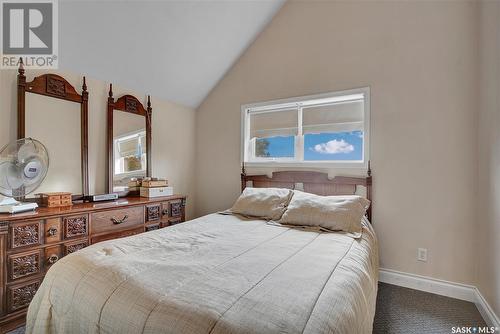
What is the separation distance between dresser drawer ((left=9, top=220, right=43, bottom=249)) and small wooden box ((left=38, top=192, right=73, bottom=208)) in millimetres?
343

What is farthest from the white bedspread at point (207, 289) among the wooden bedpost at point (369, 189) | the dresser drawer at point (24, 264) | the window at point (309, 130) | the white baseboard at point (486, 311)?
the window at point (309, 130)

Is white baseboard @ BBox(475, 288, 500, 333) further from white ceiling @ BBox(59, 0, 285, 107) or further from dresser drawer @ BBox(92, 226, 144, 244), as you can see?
white ceiling @ BBox(59, 0, 285, 107)

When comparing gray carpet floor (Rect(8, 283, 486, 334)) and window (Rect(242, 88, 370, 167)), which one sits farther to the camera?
window (Rect(242, 88, 370, 167))

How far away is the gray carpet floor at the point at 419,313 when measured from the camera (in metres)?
1.80

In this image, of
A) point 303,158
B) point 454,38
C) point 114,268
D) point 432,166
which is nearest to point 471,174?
point 432,166

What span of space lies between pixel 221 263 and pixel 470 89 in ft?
8.43

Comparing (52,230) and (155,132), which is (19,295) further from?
(155,132)

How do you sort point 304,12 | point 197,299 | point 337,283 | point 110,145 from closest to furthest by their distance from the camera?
1. point 197,299
2. point 337,283
3. point 110,145
4. point 304,12

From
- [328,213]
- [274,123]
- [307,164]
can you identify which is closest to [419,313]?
[328,213]

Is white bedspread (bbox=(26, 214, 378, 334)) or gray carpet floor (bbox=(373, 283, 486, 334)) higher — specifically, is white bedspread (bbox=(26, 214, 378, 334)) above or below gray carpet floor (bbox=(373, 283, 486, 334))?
above

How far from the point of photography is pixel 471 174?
218cm

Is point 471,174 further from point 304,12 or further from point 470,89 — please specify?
point 304,12

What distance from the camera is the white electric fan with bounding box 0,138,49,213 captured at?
6.20 ft

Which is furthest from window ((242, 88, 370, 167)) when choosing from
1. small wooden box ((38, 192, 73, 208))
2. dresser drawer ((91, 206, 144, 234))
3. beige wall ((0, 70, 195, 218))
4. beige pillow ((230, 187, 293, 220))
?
small wooden box ((38, 192, 73, 208))
